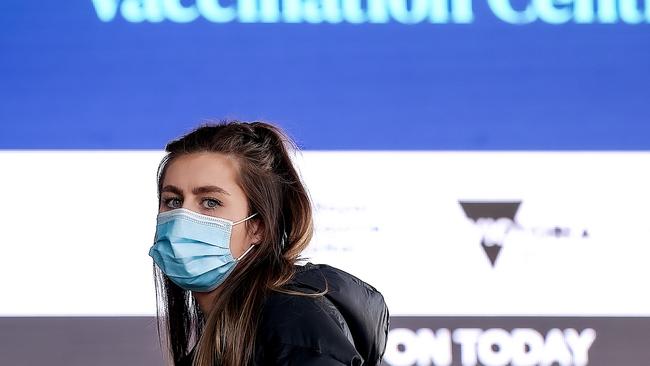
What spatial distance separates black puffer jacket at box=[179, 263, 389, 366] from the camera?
1.22m

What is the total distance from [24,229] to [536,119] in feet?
4.00

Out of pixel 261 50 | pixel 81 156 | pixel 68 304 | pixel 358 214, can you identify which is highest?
pixel 261 50

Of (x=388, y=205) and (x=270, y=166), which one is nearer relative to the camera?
(x=270, y=166)

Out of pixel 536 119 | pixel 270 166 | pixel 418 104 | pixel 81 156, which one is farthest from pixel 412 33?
pixel 270 166

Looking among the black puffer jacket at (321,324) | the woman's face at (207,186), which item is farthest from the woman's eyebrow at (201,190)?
the black puffer jacket at (321,324)

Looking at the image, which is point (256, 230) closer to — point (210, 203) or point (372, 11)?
point (210, 203)

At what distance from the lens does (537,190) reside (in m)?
2.58

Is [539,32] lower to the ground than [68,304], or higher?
higher

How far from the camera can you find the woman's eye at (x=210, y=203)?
1.47 meters

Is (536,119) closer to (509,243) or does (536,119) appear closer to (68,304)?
(509,243)

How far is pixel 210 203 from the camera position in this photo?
147 centimetres

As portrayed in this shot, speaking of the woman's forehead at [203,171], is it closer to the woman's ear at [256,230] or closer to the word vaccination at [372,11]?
the woman's ear at [256,230]

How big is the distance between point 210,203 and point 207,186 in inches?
1.2

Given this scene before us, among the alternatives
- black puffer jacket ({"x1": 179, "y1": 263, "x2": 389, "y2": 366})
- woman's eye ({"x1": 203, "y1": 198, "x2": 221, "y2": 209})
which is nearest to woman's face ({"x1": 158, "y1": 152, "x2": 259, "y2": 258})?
woman's eye ({"x1": 203, "y1": 198, "x2": 221, "y2": 209})
